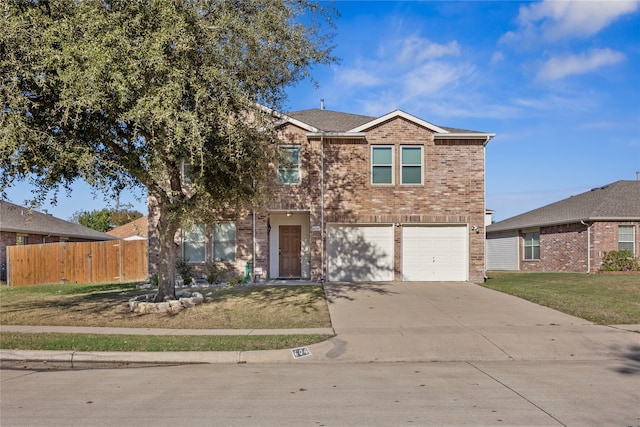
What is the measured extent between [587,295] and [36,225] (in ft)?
89.2

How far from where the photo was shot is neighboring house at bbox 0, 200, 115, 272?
24.1 meters

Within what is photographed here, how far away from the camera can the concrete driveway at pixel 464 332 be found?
27.3 feet

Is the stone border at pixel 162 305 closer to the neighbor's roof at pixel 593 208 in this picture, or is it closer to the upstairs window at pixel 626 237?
the neighbor's roof at pixel 593 208

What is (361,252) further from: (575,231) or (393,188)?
(575,231)

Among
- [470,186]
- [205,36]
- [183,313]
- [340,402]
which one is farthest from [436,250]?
[340,402]

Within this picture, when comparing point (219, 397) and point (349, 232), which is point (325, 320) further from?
point (349, 232)

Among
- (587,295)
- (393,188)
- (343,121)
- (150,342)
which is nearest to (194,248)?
(393,188)

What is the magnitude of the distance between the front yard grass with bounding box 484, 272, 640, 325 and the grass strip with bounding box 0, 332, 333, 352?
6.87 metres

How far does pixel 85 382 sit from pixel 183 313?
16.6 ft

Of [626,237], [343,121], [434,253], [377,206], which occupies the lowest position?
[434,253]

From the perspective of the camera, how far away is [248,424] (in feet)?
16.0

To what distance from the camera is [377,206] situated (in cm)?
1786

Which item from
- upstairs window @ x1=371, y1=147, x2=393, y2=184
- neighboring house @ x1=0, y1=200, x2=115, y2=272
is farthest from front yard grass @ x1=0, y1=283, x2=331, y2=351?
neighboring house @ x1=0, y1=200, x2=115, y2=272

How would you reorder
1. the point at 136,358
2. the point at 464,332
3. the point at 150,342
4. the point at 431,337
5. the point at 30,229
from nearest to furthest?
1. the point at 136,358
2. the point at 150,342
3. the point at 431,337
4. the point at 464,332
5. the point at 30,229
